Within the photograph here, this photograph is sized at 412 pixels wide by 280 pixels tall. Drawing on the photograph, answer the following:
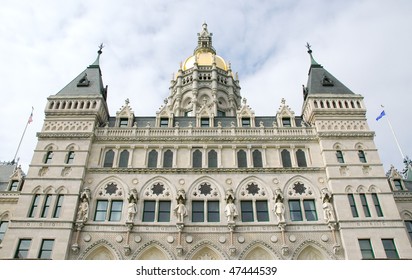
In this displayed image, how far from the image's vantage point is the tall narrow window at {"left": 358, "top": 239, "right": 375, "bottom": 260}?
23219mm

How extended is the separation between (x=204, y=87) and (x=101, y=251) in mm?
32233

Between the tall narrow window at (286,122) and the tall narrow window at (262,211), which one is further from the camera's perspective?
the tall narrow window at (286,122)

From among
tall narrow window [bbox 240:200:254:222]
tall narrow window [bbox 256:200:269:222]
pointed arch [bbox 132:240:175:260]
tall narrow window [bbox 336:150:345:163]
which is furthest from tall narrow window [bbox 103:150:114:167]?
tall narrow window [bbox 336:150:345:163]

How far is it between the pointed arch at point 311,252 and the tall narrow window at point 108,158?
15.5m

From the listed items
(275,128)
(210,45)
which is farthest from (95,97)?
(210,45)

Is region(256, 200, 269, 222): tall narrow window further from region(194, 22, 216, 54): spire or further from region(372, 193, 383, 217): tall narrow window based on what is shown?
region(194, 22, 216, 54): spire

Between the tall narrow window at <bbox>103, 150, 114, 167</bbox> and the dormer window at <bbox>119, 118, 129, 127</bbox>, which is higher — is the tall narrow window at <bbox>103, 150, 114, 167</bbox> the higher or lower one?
the lower one

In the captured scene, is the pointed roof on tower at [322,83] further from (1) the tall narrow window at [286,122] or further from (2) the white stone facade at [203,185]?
(1) the tall narrow window at [286,122]

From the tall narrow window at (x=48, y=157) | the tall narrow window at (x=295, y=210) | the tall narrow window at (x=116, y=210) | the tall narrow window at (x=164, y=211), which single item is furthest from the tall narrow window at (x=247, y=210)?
the tall narrow window at (x=48, y=157)

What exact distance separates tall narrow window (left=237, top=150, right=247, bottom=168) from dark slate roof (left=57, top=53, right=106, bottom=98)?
1341cm

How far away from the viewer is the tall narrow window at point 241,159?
2794cm

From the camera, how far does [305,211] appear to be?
2569cm

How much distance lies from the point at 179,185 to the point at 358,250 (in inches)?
521

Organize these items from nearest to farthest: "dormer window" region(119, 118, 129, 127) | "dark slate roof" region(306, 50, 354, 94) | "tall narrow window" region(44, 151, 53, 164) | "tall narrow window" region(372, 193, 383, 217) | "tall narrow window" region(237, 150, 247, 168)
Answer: "tall narrow window" region(372, 193, 383, 217) < "tall narrow window" region(44, 151, 53, 164) < "tall narrow window" region(237, 150, 247, 168) < "dormer window" region(119, 118, 129, 127) < "dark slate roof" region(306, 50, 354, 94)
